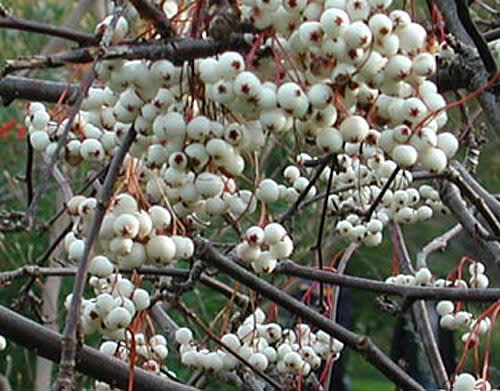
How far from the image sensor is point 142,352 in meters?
1.51

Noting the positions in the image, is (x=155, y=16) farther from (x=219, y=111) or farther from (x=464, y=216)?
(x=464, y=216)

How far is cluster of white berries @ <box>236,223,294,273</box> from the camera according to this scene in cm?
110

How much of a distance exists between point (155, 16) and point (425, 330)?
1077 mm

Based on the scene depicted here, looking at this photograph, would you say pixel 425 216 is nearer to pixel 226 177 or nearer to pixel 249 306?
pixel 249 306

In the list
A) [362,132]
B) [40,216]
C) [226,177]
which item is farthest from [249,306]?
[40,216]

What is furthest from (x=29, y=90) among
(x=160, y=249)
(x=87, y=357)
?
(x=160, y=249)

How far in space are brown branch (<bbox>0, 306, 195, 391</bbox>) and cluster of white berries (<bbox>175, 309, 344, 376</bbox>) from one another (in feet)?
0.68

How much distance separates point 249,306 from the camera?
5.74 ft

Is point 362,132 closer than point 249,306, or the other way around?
point 362,132

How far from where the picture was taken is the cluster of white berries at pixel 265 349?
1559 mm

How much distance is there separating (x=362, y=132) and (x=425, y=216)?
0.93 meters

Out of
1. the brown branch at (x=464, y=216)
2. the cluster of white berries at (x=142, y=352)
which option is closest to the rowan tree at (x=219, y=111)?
the cluster of white berries at (x=142, y=352)

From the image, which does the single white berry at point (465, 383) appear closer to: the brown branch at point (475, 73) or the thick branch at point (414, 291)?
the thick branch at point (414, 291)

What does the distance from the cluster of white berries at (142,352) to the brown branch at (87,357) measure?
0.07 m
